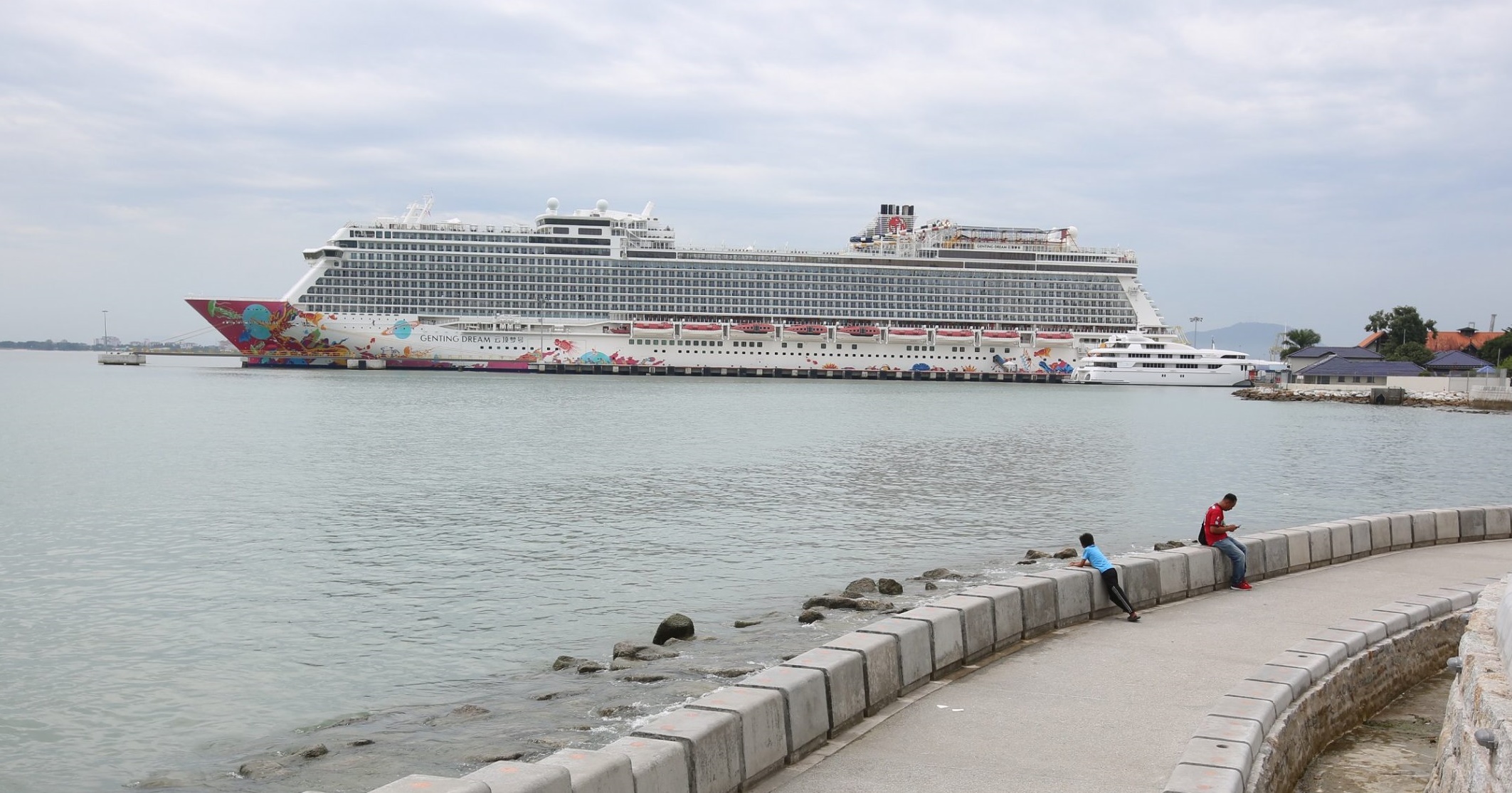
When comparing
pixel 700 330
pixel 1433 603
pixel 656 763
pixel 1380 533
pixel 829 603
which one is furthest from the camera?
pixel 700 330

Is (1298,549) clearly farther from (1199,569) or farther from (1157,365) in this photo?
(1157,365)

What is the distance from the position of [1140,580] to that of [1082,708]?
3420mm

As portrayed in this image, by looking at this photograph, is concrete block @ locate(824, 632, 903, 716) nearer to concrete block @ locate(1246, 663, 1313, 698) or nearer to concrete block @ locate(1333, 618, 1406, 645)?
concrete block @ locate(1246, 663, 1313, 698)

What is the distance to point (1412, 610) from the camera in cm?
968

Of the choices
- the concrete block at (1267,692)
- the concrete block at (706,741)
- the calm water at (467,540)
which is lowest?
the calm water at (467,540)

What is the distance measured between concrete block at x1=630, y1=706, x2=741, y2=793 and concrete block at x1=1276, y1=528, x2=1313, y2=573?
8341 mm

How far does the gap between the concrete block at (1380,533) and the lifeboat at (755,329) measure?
85.1 metres

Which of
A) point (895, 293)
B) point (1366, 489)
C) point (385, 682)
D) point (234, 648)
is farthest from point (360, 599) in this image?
point (895, 293)

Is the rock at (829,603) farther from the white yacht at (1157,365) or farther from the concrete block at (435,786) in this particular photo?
the white yacht at (1157,365)

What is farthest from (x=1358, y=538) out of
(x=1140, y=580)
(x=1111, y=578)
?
(x=1111, y=578)

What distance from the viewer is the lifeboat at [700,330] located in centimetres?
9750

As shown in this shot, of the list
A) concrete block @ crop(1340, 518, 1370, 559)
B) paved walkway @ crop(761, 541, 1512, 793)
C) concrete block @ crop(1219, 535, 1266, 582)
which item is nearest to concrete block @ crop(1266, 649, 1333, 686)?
paved walkway @ crop(761, 541, 1512, 793)

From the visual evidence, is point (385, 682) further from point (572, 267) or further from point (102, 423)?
point (572, 267)

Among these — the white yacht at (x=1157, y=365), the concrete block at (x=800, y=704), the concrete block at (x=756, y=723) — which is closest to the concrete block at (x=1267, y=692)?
→ the concrete block at (x=800, y=704)
